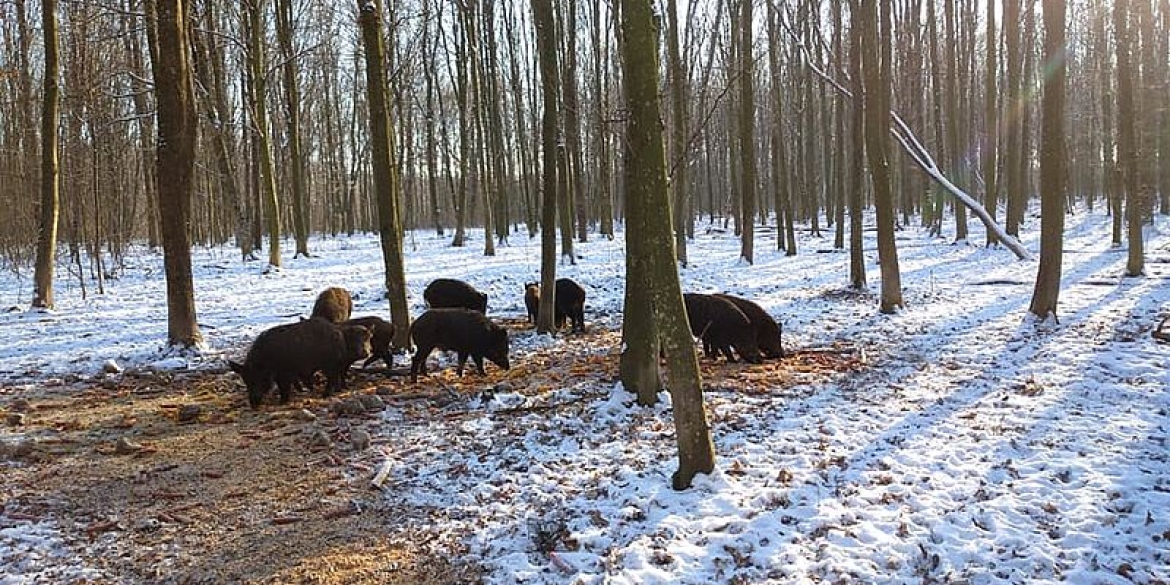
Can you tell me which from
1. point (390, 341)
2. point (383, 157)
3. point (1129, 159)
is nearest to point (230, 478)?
point (390, 341)

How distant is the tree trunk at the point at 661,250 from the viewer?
19.6 feet

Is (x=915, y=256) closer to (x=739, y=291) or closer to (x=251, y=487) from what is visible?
(x=739, y=291)

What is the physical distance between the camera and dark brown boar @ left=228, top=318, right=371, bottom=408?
29.4ft

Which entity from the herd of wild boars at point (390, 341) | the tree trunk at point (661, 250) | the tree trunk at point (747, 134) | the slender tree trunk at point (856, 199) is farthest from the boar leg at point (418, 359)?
the tree trunk at point (747, 134)

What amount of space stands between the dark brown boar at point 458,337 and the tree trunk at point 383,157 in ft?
3.37

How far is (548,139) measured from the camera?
12.0m

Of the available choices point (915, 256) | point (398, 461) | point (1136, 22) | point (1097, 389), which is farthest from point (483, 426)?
point (1136, 22)

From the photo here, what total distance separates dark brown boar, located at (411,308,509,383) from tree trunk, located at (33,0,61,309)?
9.36 metres

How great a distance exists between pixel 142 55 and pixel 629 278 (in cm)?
2562

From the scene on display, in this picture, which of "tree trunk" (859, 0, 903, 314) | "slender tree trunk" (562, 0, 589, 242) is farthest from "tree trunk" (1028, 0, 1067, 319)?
"slender tree trunk" (562, 0, 589, 242)

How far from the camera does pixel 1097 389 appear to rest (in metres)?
8.33

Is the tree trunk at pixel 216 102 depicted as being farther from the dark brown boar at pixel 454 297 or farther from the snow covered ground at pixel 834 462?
the dark brown boar at pixel 454 297

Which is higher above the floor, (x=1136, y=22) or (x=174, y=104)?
(x=1136, y=22)

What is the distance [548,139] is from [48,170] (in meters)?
10.6
